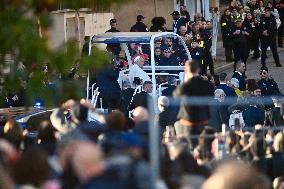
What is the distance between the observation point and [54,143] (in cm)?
1002

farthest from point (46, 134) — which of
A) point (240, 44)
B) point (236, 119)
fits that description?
point (240, 44)

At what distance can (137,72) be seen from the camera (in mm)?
18156

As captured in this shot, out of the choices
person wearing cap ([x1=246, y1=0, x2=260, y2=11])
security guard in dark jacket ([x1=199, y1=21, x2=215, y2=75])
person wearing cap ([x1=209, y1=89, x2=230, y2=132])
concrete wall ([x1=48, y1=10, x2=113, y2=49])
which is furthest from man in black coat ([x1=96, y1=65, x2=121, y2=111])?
person wearing cap ([x1=246, y1=0, x2=260, y2=11])

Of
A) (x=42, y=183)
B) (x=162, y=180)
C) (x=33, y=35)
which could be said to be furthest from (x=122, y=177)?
(x=33, y=35)

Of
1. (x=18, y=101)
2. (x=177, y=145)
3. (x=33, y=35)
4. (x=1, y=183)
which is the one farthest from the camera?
(x=18, y=101)

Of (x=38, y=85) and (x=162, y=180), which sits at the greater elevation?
(x=38, y=85)

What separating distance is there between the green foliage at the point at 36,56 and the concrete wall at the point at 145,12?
2008 centimetres

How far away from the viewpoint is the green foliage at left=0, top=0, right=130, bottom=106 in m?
8.65

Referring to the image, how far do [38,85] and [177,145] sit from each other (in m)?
1.45

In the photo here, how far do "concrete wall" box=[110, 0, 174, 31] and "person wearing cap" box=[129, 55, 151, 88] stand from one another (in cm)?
1094

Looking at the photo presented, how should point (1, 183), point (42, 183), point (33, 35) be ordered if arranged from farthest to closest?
1. point (33, 35)
2. point (42, 183)
3. point (1, 183)

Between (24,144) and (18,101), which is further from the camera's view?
(18,101)

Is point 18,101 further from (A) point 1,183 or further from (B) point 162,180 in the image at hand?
(A) point 1,183

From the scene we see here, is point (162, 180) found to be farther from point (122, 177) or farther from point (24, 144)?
point (24, 144)
